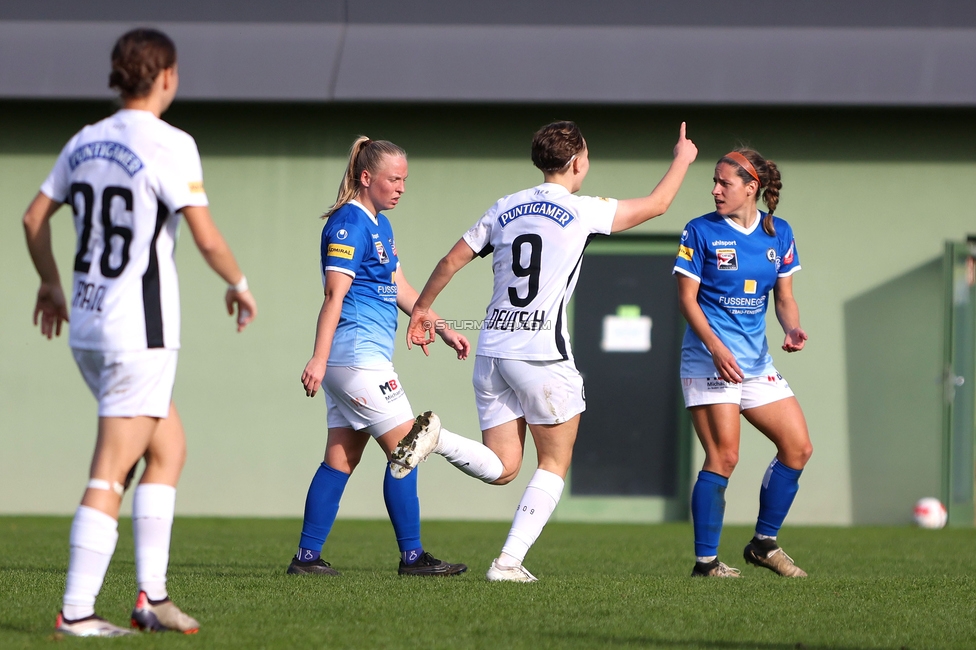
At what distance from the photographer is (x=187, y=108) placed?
10312 mm

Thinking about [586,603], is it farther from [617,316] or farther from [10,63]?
[10,63]

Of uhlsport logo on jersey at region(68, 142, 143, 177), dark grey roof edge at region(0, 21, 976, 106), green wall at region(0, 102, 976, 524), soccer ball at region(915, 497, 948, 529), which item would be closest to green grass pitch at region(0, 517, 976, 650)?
uhlsport logo on jersey at region(68, 142, 143, 177)

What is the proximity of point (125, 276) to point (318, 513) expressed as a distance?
7.16 ft

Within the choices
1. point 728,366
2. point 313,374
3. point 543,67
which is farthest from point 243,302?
point 543,67

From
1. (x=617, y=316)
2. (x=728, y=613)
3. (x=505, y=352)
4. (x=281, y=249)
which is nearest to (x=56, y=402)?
(x=281, y=249)

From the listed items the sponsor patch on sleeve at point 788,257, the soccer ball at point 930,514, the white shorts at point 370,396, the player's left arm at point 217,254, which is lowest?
the soccer ball at point 930,514

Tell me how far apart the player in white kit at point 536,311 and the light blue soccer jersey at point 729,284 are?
0.80 metres

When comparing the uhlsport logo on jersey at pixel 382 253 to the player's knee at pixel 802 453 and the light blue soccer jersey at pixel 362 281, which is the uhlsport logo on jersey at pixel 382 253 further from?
the player's knee at pixel 802 453

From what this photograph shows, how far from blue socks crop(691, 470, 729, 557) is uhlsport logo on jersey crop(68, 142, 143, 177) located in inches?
118

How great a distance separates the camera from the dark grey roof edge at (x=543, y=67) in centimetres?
970

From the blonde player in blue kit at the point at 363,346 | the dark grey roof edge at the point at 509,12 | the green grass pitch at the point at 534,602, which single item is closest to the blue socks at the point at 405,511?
the blonde player in blue kit at the point at 363,346

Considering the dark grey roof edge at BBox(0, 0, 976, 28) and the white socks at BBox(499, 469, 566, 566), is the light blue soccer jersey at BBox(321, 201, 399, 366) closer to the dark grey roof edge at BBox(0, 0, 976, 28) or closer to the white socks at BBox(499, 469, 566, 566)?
the white socks at BBox(499, 469, 566, 566)

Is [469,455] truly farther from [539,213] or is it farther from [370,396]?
[539,213]

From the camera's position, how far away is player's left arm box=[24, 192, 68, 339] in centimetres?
345
